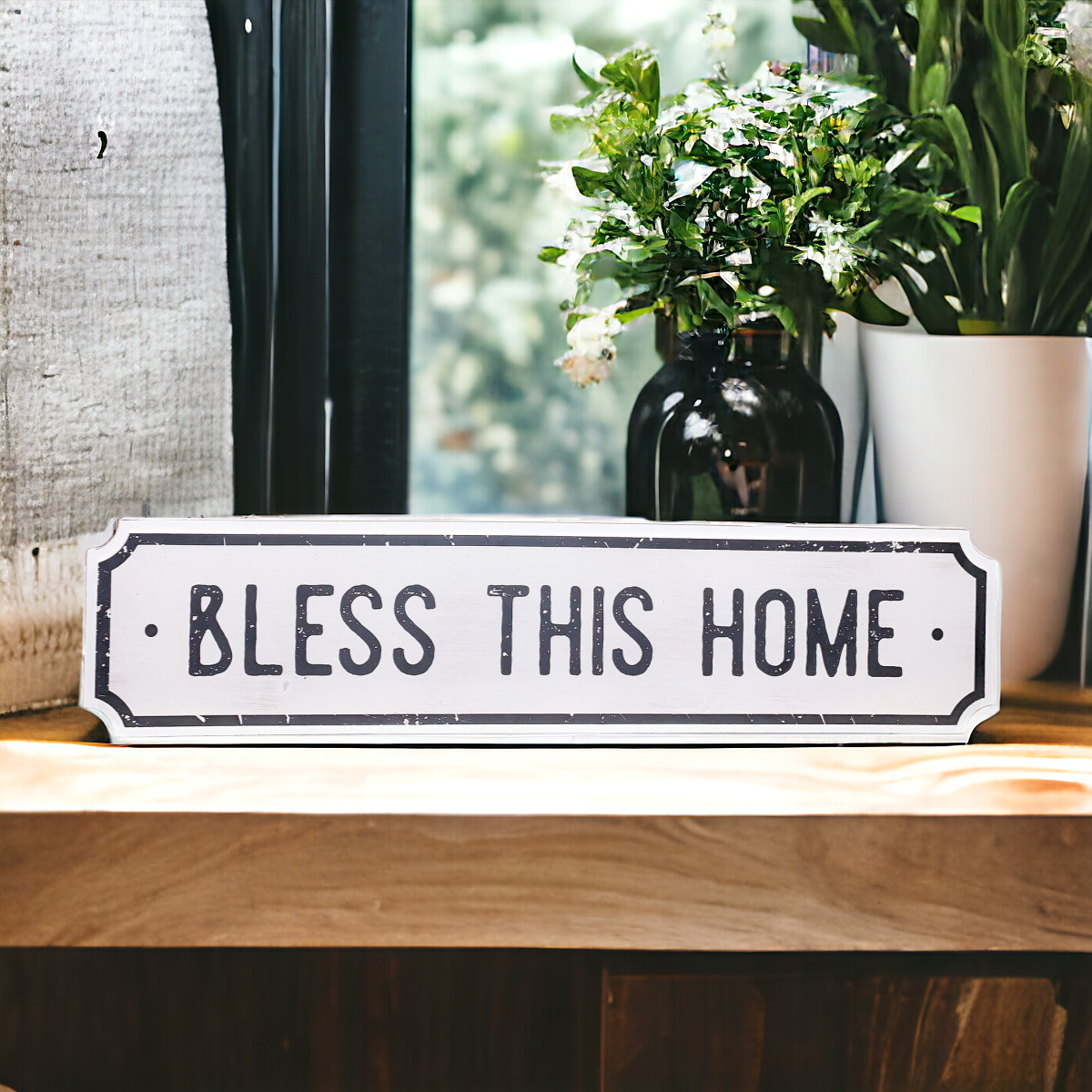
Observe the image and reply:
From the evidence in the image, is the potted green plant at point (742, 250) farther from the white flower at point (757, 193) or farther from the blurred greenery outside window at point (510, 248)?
the blurred greenery outside window at point (510, 248)

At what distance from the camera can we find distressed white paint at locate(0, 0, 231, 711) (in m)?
0.56

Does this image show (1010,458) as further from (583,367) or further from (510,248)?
(510,248)

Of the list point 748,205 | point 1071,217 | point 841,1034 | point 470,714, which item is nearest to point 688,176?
point 748,205

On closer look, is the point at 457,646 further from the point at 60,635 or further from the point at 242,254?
the point at 242,254

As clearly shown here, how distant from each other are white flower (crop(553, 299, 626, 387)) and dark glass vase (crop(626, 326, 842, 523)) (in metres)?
0.05

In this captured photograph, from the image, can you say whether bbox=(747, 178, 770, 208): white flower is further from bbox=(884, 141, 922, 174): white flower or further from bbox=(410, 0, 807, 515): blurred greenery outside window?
bbox=(410, 0, 807, 515): blurred greenery outside window

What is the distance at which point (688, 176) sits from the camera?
0.59 meters

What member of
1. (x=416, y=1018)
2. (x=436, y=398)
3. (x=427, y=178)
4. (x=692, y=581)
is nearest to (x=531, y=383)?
(x=436, y=398)

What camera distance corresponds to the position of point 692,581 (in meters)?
0.49

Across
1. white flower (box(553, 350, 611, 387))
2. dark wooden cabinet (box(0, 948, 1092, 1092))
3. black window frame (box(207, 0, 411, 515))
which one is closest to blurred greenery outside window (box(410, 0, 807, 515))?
black window frame (box(207, 0, 411, 515))

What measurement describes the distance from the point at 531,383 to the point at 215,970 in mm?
527

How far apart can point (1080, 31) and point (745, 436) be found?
12.2 inches

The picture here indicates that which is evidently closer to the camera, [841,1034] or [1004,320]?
[841,1034]

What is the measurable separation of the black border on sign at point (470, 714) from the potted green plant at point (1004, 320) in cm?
16
